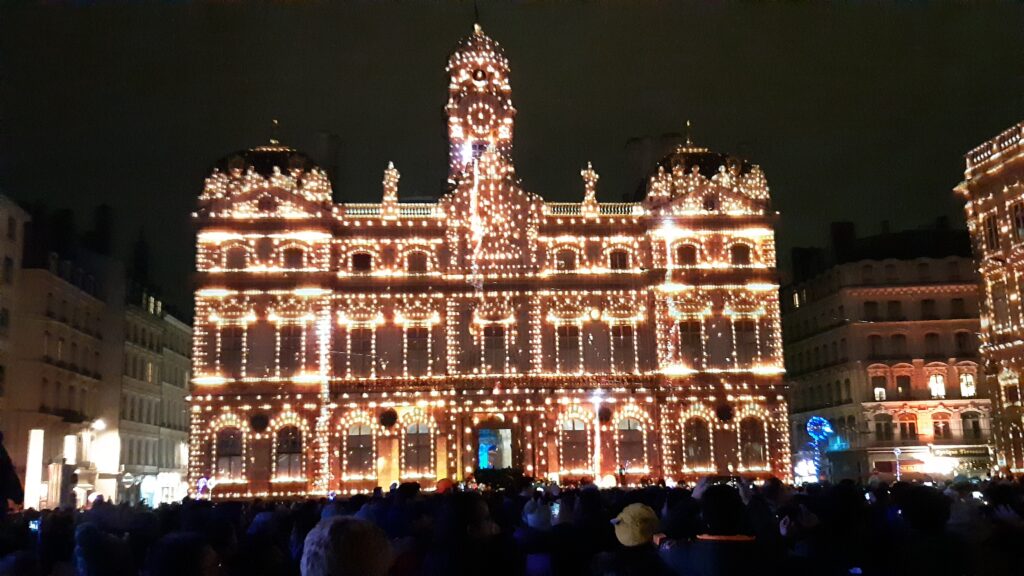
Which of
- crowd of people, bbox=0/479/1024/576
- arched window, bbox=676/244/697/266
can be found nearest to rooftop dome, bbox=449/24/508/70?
arched window, bbox=676/244/697/266

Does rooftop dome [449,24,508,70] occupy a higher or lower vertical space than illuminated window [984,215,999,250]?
higher

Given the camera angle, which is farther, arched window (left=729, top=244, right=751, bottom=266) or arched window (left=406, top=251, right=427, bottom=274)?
arched window (left=729, top=244, right=751, bottom=266)

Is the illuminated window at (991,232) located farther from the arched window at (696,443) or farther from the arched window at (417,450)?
the arched window at (417,450)

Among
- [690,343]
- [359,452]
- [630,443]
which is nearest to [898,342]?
[690,343]

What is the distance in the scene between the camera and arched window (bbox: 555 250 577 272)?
48.1 meters

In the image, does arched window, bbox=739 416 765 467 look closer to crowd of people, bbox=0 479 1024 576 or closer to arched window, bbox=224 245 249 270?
arched window, bbox=224 245 249 270

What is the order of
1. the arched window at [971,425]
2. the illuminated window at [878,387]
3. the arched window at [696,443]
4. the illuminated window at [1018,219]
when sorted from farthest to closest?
the illuminated window at [878,387], the arched window at [971,425], the arched window at [696,443], the illuminated window at [1018,219]

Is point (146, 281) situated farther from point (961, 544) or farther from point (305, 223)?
point (961, 544)

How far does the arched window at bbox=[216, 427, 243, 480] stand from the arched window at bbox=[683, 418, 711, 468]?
19.8 meters

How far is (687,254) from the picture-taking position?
159 ft

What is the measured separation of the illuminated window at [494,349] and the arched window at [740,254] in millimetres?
11318

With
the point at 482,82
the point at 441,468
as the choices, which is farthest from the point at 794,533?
the point at 482,82

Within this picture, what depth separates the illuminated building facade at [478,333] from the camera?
45.8 m

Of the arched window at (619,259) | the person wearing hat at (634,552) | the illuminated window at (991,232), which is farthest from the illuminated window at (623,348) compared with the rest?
the person wearing hat at (634,552)
